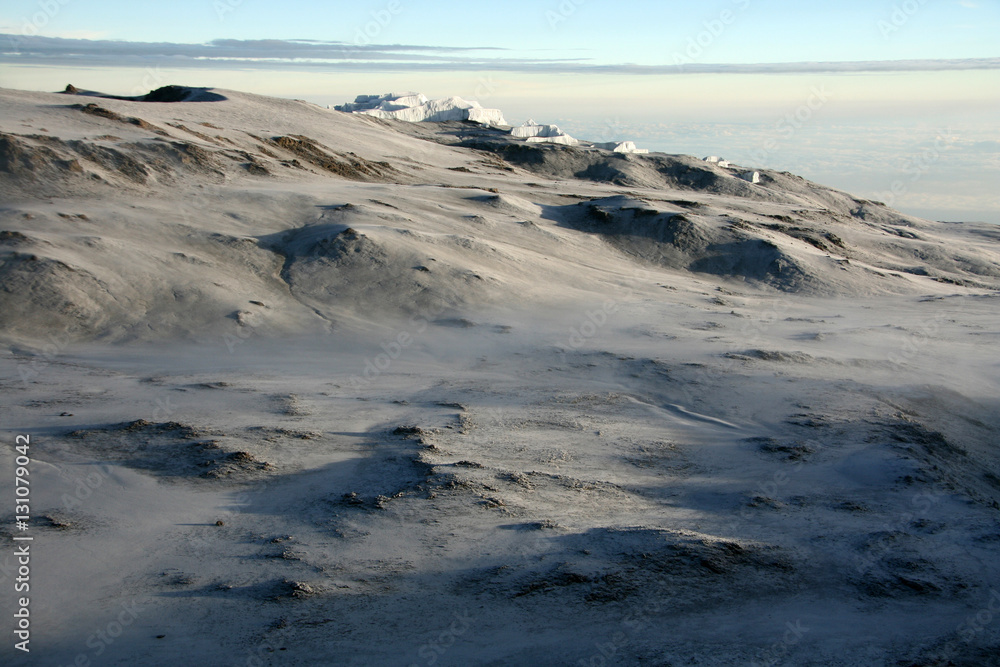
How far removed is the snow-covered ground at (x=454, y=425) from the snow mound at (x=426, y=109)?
20455 mm

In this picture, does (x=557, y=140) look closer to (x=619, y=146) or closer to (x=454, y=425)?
(x=619, y=146)

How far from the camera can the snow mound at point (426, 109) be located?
36.7 meters

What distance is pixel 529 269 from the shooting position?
13.4 m

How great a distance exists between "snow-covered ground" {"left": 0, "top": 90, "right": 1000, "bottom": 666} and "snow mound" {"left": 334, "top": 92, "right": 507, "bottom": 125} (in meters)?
20.5

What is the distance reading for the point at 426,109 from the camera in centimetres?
3762

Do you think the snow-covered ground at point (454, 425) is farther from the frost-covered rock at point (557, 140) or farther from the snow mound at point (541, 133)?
the snow mound at point (541, 133)

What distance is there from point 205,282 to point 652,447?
7135 mm

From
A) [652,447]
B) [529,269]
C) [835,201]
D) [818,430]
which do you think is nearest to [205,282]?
[529,269]

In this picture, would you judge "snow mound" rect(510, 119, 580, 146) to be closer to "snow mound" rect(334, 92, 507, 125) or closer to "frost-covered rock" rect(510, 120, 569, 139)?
"frost-covered rock" rect(510, 120, 569, 139)

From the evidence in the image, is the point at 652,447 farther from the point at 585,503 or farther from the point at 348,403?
the point at 348,403

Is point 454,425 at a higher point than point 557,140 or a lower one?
lower

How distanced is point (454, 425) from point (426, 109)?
3307 centimetres

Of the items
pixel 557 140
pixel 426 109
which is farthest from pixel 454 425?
pixel 426 109

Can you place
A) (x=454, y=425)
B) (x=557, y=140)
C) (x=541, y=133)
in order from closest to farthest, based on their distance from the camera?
(x=454, y=425), (x=557, y=140), (x=541, y=133)
